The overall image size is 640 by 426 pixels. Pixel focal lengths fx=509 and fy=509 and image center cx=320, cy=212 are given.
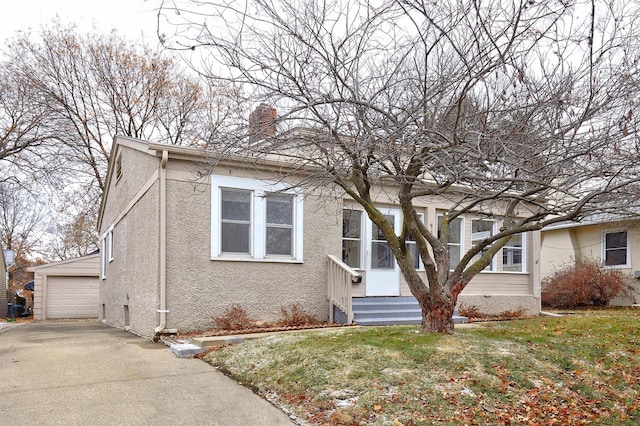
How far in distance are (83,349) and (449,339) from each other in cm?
563

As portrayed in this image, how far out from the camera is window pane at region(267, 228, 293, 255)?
32.9 ft

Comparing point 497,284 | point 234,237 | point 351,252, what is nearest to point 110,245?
point 234,237

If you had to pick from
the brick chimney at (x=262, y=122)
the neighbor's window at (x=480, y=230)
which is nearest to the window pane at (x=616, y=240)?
the neighbor's window at (x=480, y=230)

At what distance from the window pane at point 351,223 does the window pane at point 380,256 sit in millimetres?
525

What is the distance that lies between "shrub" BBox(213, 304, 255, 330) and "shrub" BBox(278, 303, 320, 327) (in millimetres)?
665

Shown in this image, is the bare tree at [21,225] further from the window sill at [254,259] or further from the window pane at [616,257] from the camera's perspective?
the window pane at [616,257]

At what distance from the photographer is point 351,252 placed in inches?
440

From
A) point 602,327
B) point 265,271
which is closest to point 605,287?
point 602,327

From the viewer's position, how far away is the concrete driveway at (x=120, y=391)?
4.62 meters

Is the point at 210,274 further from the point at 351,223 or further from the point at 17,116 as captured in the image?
the point at 17,116

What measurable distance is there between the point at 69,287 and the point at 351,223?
51.5ft

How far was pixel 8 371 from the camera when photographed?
6410 mm

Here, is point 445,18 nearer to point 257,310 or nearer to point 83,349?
point 257,310

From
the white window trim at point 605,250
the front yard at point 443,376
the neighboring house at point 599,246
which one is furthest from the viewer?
the white window trim at point 605,250
